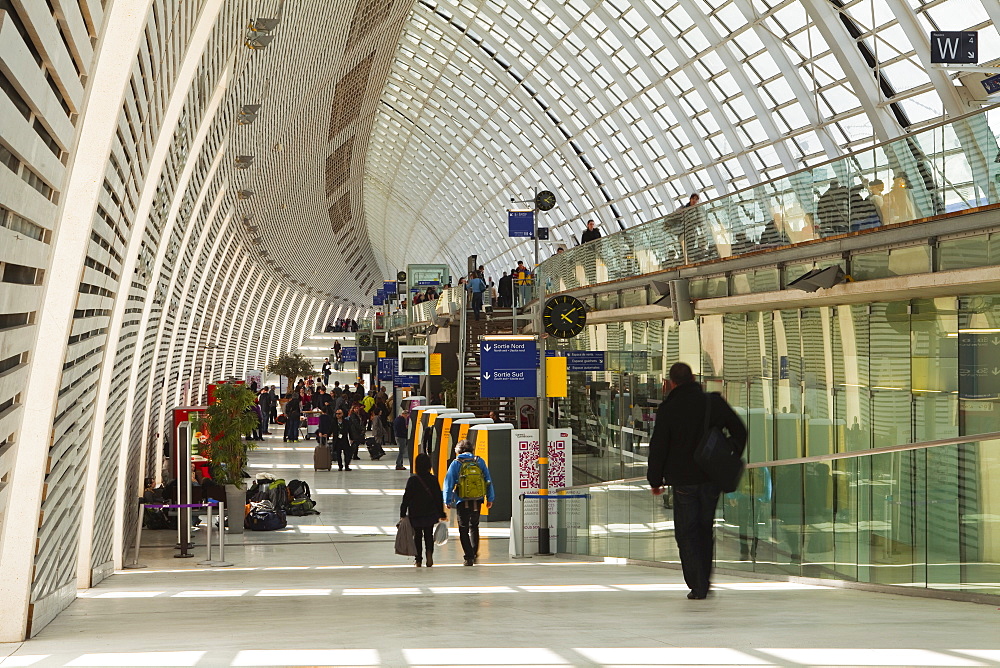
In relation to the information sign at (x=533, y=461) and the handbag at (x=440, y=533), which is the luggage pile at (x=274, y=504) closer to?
the information sign at (x=533, y=461)

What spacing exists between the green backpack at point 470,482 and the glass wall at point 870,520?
246 centimetres

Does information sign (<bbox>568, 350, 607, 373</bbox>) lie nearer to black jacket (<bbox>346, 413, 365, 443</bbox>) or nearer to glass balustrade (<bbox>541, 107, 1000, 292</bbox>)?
glass balustrade (<bbox>541, 107, 1000, 292</bbox>)

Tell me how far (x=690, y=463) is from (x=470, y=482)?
24.6ft

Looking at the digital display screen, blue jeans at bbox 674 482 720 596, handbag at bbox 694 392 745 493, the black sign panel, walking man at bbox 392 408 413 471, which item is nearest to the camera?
handbag at bbox 694 392 745 493

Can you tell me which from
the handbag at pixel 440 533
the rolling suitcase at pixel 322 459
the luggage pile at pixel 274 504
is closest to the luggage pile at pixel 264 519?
the luggage pile at pixel 274 504

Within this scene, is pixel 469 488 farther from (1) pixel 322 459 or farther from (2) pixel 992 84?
(1) pixel 322 459

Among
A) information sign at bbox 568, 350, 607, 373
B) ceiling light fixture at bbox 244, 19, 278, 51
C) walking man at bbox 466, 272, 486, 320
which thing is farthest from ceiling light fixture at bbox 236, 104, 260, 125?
walking man at bbox 466, 272, 486, 320

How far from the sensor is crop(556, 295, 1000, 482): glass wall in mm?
12578

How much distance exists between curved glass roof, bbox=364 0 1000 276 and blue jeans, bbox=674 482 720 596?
1651cm

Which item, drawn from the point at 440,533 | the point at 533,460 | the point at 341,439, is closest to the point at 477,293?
the point at 341,439

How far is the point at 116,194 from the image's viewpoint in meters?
10.0

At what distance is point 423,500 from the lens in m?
13.8

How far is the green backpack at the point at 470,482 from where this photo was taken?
578 inches

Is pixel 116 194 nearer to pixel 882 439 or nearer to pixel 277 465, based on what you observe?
pixel 882 439
